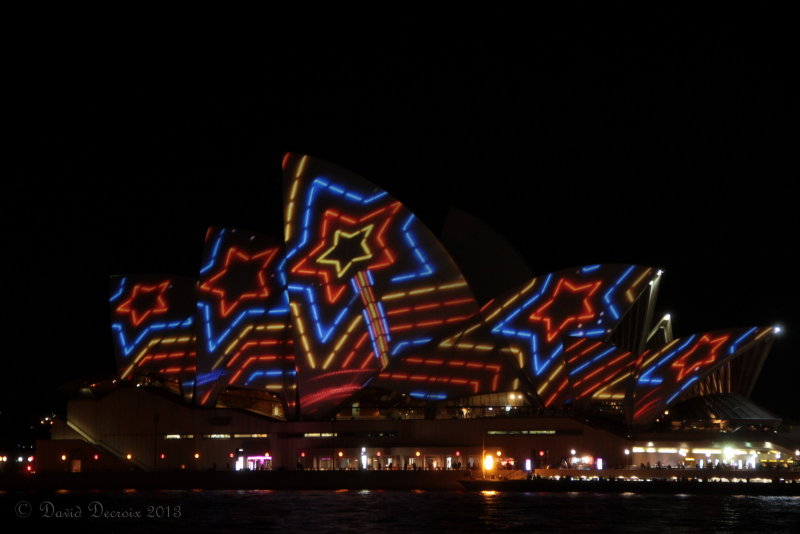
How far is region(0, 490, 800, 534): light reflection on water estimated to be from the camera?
125 ft

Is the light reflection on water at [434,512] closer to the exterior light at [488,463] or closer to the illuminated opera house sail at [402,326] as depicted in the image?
the exterior light at [488,463]

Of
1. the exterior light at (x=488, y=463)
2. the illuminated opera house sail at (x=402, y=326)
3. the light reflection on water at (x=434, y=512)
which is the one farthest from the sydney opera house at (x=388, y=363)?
the light reflection on water at (x=434, y=512)

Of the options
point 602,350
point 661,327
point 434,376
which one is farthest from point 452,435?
point 661,327

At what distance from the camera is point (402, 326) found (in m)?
59.8

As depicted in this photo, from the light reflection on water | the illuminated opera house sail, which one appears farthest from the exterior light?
the light reflection on water

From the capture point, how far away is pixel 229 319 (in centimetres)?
6297

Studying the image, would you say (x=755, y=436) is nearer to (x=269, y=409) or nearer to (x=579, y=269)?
(x=579, y=269)

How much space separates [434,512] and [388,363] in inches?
704

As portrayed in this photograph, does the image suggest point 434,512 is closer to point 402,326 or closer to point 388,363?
point 402,326

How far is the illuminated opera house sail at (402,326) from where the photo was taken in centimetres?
5856

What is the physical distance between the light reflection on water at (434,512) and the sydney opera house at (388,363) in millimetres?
8472

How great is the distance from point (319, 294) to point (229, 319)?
599 cm

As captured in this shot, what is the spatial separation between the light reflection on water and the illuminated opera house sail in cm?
817

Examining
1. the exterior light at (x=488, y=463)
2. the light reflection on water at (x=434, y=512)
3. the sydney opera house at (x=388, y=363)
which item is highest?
the sydney opera house at (x=388, y=363)
